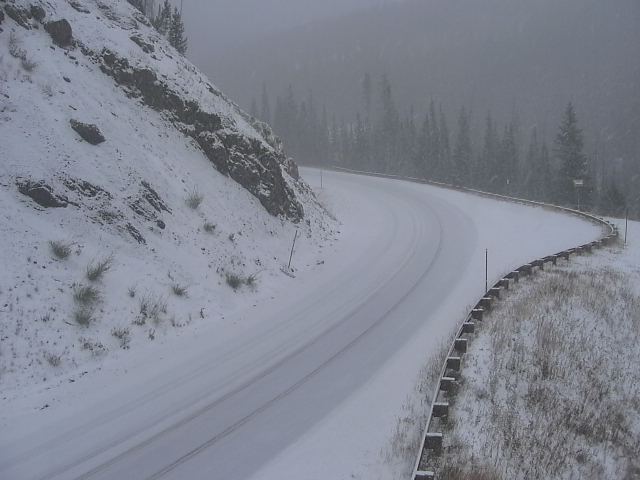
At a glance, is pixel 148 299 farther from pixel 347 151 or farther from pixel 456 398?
pixel 347 151

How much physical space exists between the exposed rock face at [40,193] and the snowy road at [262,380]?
528 centimetres

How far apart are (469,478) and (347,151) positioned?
8974cm

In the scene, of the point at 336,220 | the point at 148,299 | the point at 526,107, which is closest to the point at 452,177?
the point at 336,220

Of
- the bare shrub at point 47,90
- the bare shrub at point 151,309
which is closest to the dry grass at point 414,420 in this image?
the bare shrub at point 151,309

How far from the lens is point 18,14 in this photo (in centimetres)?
1797

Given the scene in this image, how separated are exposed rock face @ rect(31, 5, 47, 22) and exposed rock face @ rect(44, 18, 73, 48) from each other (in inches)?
13.9

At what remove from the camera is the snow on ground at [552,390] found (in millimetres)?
8047

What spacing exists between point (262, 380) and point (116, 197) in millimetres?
8219

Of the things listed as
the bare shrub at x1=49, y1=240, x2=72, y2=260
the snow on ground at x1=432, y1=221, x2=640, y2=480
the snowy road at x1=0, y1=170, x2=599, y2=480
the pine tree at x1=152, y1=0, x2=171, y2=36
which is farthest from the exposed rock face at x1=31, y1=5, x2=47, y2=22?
the snow on ground at x1=432, y1=221, x2=640, y2=480

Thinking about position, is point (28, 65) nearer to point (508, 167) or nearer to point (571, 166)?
point (571, 166)

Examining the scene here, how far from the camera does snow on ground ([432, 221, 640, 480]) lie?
805cm

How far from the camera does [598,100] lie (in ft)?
555

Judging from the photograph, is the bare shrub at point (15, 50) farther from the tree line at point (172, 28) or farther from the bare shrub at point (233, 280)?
the tree line at point (172, 28)

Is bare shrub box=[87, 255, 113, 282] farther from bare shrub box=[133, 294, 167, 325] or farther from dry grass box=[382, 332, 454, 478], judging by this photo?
dry grass box=[382, 332, 454, 478]
